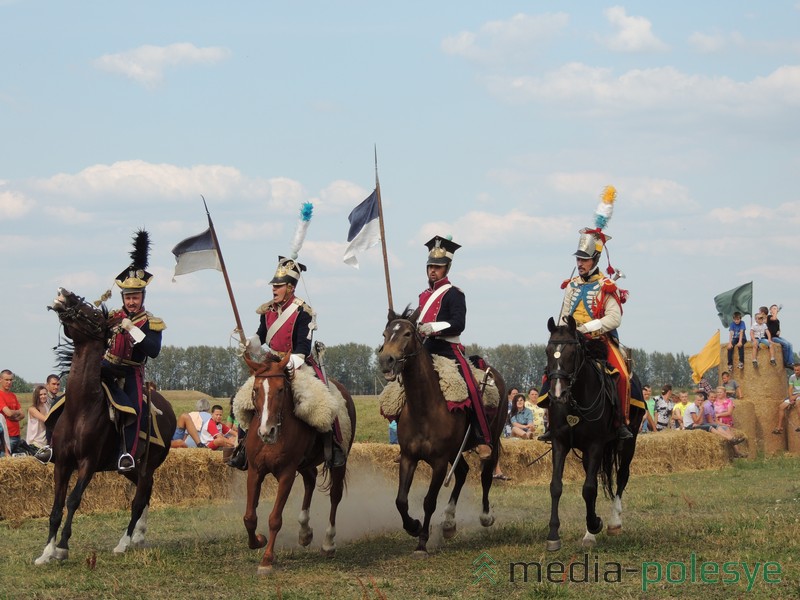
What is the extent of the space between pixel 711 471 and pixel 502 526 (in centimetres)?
1078

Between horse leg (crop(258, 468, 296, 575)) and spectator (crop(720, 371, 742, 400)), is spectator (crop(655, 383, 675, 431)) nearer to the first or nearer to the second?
spectator (crop(720, 371, 742, 400))

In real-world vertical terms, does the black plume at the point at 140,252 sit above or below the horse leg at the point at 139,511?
above

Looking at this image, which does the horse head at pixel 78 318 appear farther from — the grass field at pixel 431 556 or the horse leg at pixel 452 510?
the horse leg at pixel 452 510

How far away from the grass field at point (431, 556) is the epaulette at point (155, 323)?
8.23 ft

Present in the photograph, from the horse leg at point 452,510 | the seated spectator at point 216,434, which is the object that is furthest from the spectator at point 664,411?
the horse leg at point 452,510

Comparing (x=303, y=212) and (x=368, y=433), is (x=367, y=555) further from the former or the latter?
(x=368, y=433)

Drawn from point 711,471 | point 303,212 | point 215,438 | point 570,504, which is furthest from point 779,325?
point 303,212

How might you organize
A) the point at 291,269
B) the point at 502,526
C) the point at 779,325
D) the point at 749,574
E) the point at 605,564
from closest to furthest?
the point at 749,574 → the point at 605,564 → the point at 291,269 → the point at 502,526 → the point at 779,325

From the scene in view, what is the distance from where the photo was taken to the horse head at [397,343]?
11664mm

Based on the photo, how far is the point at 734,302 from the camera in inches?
1219

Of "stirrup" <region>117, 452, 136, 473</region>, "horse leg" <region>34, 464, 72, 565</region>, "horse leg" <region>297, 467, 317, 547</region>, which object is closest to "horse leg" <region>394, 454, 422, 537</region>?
"horse leg" <region>297, 467, 317, 547</region>

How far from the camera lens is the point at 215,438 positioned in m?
20.7

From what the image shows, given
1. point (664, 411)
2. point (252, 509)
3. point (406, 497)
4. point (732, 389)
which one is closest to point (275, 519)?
point (252, 509)

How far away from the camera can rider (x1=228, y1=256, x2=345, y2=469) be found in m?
12.6
